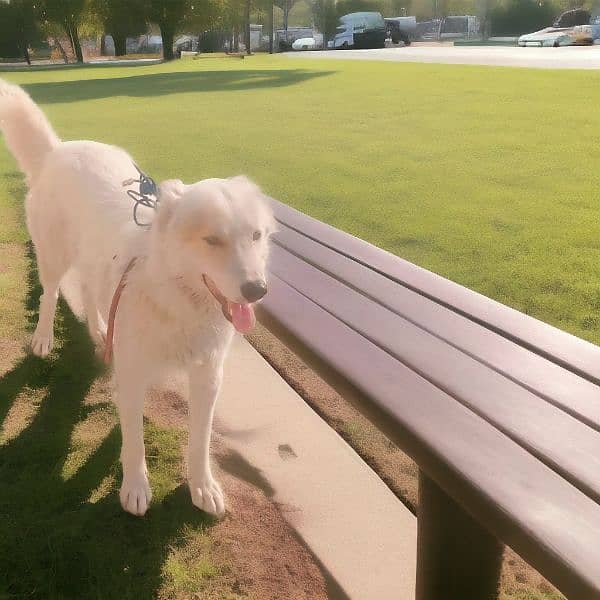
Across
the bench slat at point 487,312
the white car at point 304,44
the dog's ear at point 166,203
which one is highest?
the dog's ear at point 166,203

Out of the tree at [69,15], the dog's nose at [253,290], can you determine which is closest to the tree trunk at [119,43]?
the tree at [69,15]

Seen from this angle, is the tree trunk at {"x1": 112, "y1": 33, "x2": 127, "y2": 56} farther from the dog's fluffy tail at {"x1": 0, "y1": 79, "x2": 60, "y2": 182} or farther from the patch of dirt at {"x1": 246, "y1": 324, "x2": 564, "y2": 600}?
the patch of dirt at {"x1": 246, "y1": 324, "x2": 564, "y2": 600}

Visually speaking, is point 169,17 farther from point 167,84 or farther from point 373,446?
point 373,446

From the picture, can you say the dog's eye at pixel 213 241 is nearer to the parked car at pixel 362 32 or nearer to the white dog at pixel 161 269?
the white dog at pixel 161 269

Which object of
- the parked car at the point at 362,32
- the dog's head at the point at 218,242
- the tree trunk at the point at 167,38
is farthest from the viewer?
the parked car at the point at 362,32

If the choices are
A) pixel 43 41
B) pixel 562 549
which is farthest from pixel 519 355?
pixel 43 41

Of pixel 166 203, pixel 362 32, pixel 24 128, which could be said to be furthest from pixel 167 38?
pixel 166 203

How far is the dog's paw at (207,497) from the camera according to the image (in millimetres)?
2371

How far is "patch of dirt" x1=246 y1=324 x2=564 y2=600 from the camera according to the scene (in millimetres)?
2062

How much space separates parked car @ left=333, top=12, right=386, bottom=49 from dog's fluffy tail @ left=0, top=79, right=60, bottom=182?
147ft

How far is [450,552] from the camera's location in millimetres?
1809

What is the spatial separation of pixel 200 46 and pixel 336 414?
53.7 meters

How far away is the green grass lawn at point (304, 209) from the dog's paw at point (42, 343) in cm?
6

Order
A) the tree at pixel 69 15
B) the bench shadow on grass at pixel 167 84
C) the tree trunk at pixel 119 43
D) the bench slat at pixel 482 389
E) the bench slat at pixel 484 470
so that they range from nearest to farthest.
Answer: the bench slat at pixel 484 470 → the bench slat at pixel 482 389 → the bench shadow on grass at pixel 167 84 → the tree at pixel 69 15 → the tree trunk at pixel 119 43
